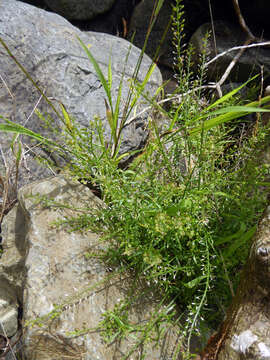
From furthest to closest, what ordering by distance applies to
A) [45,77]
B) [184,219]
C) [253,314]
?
[45,77] → [184,219] → [253,314]

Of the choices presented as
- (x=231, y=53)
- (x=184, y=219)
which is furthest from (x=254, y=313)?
(x=231, y=53)

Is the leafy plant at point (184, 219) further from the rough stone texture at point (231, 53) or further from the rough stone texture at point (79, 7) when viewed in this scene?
the rough stone texture at point (79, 7)

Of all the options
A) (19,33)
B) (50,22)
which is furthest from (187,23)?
(19,33)

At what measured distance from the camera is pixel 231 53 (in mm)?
3230

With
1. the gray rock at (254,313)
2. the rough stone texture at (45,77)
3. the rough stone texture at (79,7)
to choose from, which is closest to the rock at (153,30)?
the rough stone texture at (79,7)

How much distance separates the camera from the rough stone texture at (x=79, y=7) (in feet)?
12.0

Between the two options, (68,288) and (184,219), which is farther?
(68,288)

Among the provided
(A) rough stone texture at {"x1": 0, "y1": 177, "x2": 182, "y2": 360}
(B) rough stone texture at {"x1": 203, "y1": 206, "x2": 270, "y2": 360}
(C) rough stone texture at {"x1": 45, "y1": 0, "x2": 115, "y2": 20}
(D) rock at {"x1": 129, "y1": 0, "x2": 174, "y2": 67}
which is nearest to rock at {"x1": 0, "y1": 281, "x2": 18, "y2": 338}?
(A) rough stone texture at {"x1": 0, "y1": 177, "x2": 182, "y2": 360}

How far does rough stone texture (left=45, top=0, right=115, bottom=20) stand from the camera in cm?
365

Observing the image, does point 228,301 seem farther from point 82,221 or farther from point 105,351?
point 82,221

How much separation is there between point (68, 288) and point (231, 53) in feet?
8.97

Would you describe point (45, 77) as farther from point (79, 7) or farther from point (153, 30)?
point (153, 30)

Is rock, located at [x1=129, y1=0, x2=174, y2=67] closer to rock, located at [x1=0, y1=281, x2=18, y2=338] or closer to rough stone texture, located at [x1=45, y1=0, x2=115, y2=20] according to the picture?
rough stone texture, located at [x1=45, y1=0, x2=115, y2=20]

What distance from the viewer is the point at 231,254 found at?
1786 millimetres
